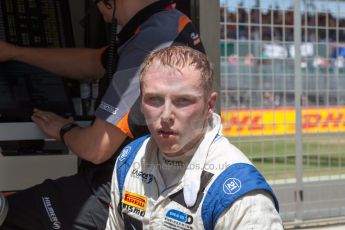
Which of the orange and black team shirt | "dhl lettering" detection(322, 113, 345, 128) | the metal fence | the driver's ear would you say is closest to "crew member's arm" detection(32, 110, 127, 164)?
the orange and black team shirt

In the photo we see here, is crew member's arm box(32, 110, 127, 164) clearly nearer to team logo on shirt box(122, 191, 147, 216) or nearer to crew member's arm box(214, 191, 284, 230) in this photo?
team logo on shirt box(122, 191, 147, 216)

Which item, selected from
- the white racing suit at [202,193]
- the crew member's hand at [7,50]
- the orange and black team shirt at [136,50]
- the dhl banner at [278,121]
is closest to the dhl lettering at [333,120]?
the dhl banner at [278,121]

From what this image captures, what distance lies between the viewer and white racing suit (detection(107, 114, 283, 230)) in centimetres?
126

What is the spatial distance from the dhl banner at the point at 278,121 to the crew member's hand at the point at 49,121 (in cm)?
256

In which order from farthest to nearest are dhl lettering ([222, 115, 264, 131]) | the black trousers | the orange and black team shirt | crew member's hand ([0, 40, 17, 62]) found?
1. dhl lettering ([222, 115, 264, 131])
2. crew member's hand ([0, 40, 17, 62])
3. the black trousers
4. the orange and black team shirt

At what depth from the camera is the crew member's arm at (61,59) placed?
2.28m

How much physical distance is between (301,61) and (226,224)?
12.7 feet

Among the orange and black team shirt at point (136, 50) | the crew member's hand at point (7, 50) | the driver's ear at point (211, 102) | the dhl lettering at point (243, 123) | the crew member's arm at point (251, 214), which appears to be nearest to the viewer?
the crew member's arm at point (251, 214)

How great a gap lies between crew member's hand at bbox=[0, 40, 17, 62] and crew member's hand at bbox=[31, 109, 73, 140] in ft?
0.84

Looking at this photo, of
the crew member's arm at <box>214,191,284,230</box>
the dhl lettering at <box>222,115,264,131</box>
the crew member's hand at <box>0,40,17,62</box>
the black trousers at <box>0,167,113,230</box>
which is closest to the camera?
the crew member's arm at <box>214,191,284,230</box>

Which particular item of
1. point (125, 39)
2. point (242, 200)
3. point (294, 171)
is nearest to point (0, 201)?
point (125, 39)

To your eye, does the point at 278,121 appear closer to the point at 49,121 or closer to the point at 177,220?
the point at 49,121

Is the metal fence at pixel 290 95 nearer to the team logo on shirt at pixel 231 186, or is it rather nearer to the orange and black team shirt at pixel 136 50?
the orange and black team shirt at pixel 136 50

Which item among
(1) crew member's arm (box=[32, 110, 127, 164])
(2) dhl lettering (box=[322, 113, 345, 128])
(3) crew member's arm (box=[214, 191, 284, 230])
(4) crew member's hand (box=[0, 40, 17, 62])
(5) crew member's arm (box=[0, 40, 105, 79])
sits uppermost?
(4) crew member's hand (box=[0, 40, 17, 62])
